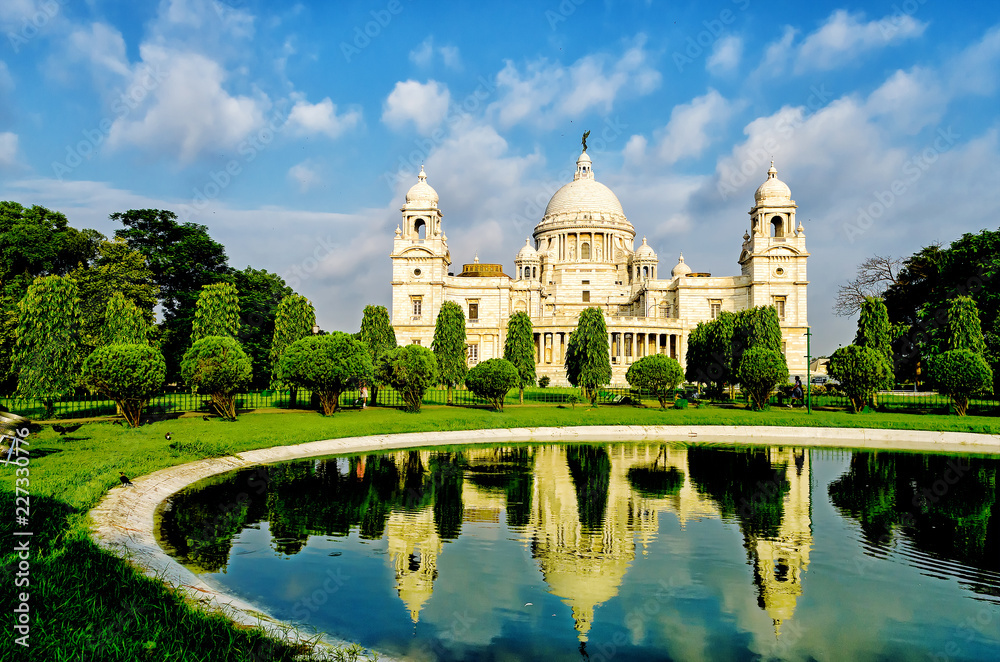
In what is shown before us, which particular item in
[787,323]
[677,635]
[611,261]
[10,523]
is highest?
[611,261]

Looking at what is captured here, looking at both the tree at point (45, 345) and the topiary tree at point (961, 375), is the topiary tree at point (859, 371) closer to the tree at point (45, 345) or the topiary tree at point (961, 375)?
the topiary tree at point (961, 375)

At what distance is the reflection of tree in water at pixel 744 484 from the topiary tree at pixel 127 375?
2081 cm

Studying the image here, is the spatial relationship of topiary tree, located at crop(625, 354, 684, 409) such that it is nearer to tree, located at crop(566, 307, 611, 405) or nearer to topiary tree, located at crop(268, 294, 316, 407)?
tree, located at crop(566, 307, 611, 405)

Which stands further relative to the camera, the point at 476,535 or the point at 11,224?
the point at 11,224

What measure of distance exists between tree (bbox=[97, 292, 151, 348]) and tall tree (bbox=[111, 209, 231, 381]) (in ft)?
40.0

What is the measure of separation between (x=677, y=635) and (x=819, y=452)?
68.9 ft

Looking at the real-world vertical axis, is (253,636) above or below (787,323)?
below

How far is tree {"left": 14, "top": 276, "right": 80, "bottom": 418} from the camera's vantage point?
92.9ft

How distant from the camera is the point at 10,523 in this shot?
10.1 m

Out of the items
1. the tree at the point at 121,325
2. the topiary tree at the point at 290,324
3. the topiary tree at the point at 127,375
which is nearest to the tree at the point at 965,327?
the topiary tree at the point at 290,324

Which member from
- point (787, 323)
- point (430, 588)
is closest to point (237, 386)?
point (430, 588)

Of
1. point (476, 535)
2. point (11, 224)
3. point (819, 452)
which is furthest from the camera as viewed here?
point (11, 224)

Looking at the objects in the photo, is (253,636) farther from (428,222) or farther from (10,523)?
(428,222)

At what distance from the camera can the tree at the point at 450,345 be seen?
43.0 meters
